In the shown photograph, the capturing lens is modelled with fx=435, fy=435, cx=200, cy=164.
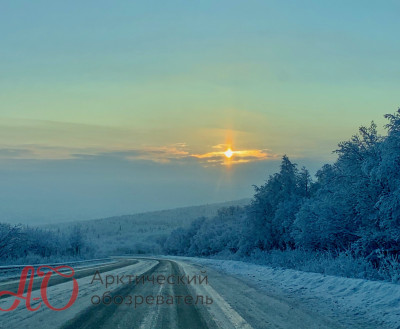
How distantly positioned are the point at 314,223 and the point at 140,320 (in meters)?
21.7

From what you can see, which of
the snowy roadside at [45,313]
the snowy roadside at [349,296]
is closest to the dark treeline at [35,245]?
the snowy roadside at [45,313]

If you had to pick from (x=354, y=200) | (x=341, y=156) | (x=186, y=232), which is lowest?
(x=186, y=232)

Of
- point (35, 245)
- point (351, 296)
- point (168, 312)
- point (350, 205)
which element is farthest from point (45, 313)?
point (35, 245)

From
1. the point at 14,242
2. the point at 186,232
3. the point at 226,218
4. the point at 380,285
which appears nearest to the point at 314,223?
the point at 380,285

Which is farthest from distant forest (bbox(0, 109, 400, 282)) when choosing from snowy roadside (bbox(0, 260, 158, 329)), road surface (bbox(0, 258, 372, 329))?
snowy roadside (bbox(0, 260, 158, 329))

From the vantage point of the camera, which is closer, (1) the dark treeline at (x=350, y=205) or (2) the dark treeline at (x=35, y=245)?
(1) the dark treeline at (x=350, y=205)

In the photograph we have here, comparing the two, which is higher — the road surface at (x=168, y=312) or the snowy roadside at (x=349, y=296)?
the road surface at (x=168, y=312)

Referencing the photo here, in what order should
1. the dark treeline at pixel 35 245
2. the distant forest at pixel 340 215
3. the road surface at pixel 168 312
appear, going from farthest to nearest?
the dark treeline at pixel 35 245 < the distant forest at pixel 340 215 < the road surface at pixel 168 312

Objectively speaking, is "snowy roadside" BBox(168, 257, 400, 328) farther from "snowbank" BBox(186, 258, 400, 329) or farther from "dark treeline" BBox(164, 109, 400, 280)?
"dark treeline" BBox(164, 109, 400, 280)

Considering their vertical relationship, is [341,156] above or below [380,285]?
above

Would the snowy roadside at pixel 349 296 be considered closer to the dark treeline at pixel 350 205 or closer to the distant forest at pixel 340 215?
the distant forest at pixel 340 215

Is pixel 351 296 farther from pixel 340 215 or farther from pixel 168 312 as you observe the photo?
pixel 340 215

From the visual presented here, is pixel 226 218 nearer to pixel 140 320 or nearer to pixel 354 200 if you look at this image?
pixel 354 200

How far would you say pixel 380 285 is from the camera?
12133 millimetres
